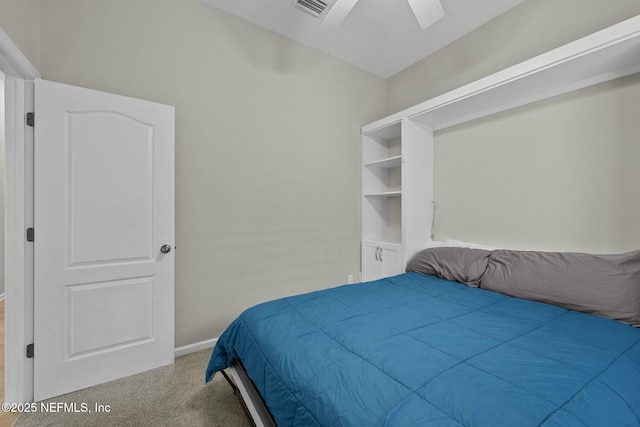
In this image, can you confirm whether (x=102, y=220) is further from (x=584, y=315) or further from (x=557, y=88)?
(x=557, y=88)

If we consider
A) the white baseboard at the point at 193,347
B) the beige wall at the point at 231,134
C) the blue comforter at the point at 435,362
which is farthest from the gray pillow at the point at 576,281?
the white baseboard at the point at 193,347

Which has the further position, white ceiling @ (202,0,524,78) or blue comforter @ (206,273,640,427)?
white ceiling @ (202,0,524,78)

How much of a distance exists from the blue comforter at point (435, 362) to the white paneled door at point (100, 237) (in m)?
0.81

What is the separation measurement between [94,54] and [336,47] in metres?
2.15

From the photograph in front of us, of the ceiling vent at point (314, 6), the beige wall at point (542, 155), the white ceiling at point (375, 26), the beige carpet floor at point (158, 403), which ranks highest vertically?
the white ceiling at point (375, 26)

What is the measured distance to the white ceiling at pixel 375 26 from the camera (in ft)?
7.53

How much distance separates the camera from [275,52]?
266 cm

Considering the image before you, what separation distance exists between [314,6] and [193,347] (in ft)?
9.96

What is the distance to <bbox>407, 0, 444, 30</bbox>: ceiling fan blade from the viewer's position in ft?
5.07

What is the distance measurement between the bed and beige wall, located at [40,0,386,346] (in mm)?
956

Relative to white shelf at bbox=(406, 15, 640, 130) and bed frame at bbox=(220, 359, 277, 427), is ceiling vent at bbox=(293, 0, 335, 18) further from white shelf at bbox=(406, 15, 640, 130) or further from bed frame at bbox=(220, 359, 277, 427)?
bed frame at bbox=(220, 359, 277, 427)

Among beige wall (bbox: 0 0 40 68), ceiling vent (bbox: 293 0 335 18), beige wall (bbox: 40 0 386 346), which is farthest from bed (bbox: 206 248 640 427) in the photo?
ceiling vent (bbox: 293 0 335 18)

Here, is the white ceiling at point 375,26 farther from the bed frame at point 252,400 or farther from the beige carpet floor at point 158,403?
the beige carpet floor at point 158,403

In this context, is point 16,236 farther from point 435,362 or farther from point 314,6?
point 314,6
